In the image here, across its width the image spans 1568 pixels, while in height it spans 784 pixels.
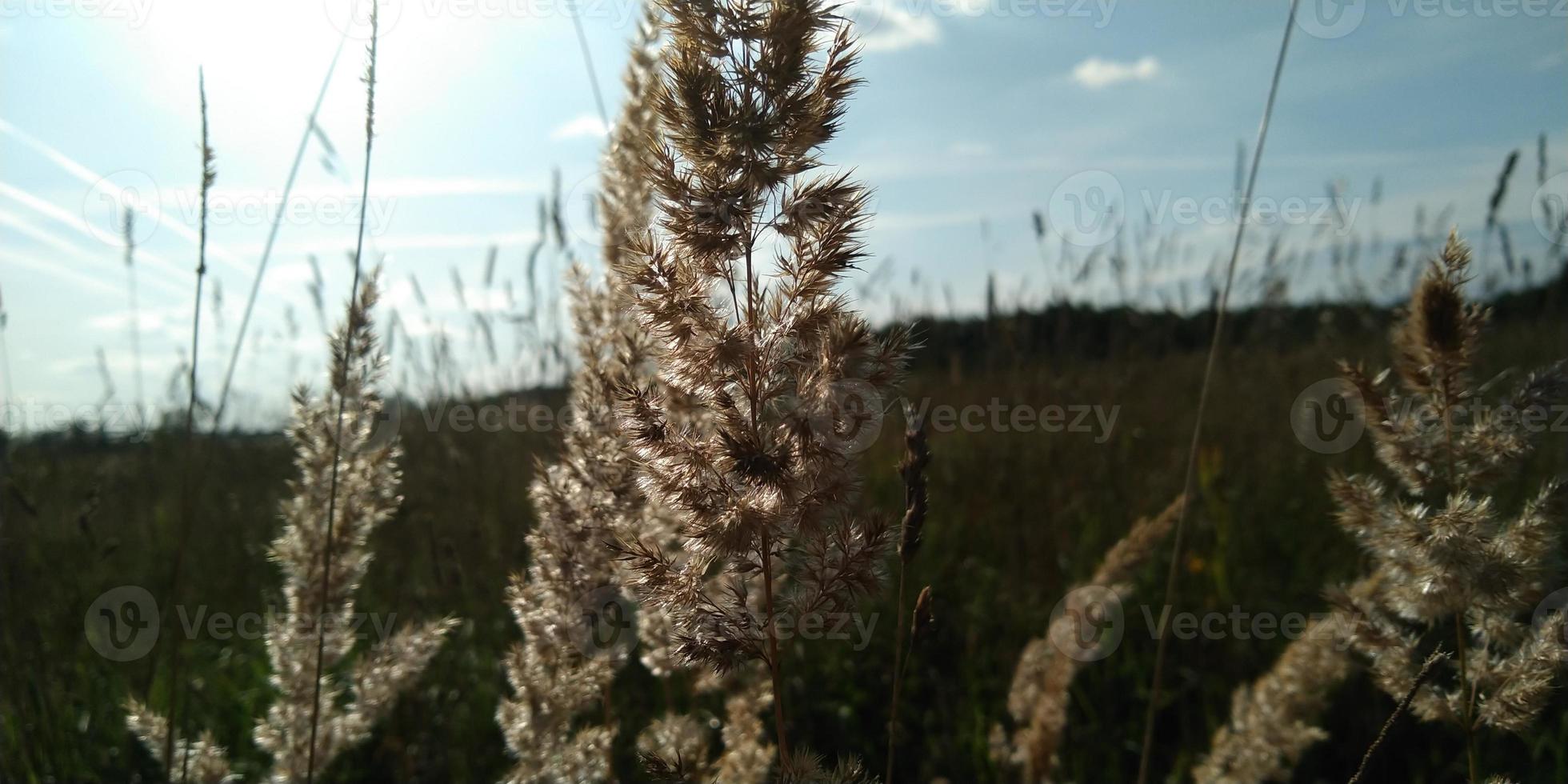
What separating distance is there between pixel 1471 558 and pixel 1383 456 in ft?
0.76

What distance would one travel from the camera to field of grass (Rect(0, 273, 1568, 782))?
263cm

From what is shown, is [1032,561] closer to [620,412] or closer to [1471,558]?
[1471,558]

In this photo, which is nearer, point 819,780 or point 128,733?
point 819,780

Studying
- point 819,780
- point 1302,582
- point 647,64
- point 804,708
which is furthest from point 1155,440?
point 819,780

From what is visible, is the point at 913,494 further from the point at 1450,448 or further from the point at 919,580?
the point at 919,580

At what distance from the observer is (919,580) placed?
138 inches

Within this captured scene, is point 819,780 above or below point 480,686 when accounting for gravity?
above

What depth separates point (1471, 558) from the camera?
4.28 ft

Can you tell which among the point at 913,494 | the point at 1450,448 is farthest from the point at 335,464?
the point at 1450,448

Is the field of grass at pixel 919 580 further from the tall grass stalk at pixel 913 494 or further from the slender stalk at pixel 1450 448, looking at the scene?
the tall grass stalk at pixel 913 494

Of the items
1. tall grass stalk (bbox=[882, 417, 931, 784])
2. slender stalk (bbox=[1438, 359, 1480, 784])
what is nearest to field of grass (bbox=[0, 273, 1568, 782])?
slender stalk (bbox=[1438, 359, 1480, 784])

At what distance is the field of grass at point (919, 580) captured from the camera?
263 cm

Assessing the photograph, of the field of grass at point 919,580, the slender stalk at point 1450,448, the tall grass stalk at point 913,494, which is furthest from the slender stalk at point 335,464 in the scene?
the slender stalk at point 1450,448

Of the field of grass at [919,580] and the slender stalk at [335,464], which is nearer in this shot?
the slender stalk at [335,464]
